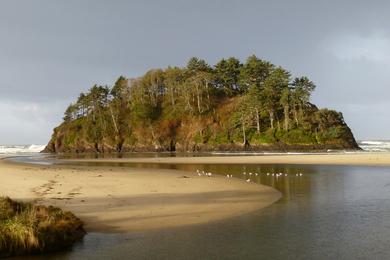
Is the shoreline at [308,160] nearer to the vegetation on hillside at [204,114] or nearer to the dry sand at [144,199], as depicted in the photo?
the dry sand at [144,199]

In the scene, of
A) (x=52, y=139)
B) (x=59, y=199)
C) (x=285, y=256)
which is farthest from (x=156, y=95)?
(x=285, y=256)

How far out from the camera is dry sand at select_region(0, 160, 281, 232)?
15.9 meters

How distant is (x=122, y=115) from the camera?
12444 cm

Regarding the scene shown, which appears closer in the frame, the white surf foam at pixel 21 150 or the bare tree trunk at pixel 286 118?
the bare tree trunk at pixel 286 118

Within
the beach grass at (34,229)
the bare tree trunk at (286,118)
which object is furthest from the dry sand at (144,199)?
the bare tree trunk at (286,118)

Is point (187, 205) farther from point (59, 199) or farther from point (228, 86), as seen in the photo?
point (228, 86)

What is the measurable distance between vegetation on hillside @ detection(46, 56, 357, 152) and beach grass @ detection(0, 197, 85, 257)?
263 feet

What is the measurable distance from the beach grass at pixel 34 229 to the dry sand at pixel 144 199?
1468mm

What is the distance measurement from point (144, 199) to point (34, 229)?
30.8ft

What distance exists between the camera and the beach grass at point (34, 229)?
36.7ft

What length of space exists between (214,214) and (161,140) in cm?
9241

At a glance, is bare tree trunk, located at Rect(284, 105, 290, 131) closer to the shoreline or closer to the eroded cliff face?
the eroded cliff face

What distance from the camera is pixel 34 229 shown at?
37.9 ft

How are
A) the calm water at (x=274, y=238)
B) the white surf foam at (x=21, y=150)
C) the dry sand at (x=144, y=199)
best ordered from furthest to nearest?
the white surf foam at (x=21, y=150) < the dry sand at (x=144, y=199) < the calm water at (x=274, y=238)
